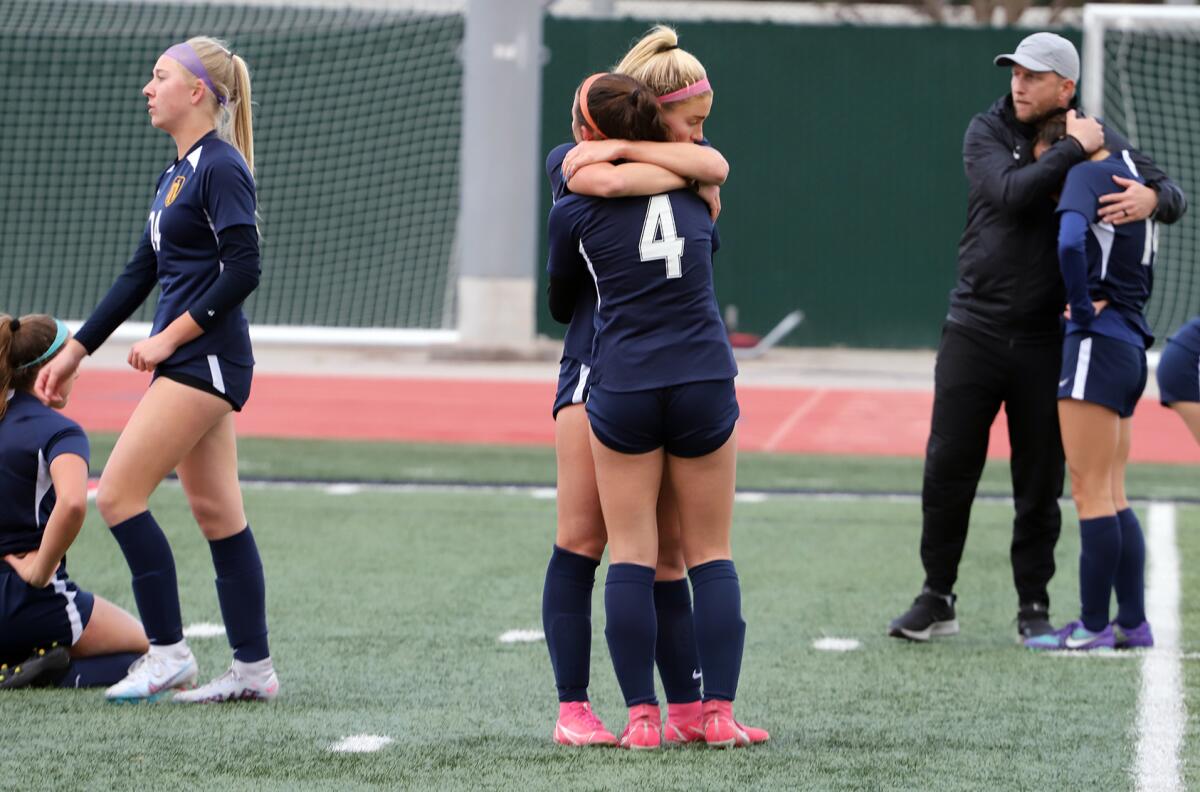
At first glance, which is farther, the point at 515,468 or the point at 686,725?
the point at 515,468

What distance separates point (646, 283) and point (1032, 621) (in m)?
2.59

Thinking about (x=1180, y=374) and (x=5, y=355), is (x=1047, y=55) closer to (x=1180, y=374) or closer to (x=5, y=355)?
(x=1180, y=374)

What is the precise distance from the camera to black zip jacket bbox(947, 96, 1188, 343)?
19.0 feet

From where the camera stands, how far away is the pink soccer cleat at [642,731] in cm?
439

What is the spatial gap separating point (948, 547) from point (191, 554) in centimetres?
332

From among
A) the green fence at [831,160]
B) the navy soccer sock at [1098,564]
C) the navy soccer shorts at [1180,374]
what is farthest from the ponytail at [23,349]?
the green fence at [831,160]

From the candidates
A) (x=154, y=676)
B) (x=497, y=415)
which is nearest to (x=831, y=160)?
(x=497, y=415)

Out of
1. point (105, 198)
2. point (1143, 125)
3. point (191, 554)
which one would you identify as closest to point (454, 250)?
point (105, 198)

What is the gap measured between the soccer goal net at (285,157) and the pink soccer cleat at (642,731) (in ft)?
48.8

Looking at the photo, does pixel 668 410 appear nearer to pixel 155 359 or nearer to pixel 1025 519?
pixel 155 359

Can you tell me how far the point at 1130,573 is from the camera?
5.93 m

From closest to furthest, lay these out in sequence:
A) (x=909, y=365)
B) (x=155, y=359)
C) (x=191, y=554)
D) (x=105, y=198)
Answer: (x=155, y=359) → (x=191, y=554) → (x=909, y=365) → (x=105, y=198)

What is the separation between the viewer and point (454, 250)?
62.6 ft

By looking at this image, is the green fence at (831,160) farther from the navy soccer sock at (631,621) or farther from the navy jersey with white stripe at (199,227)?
the navy soccer sock at (631,621)
